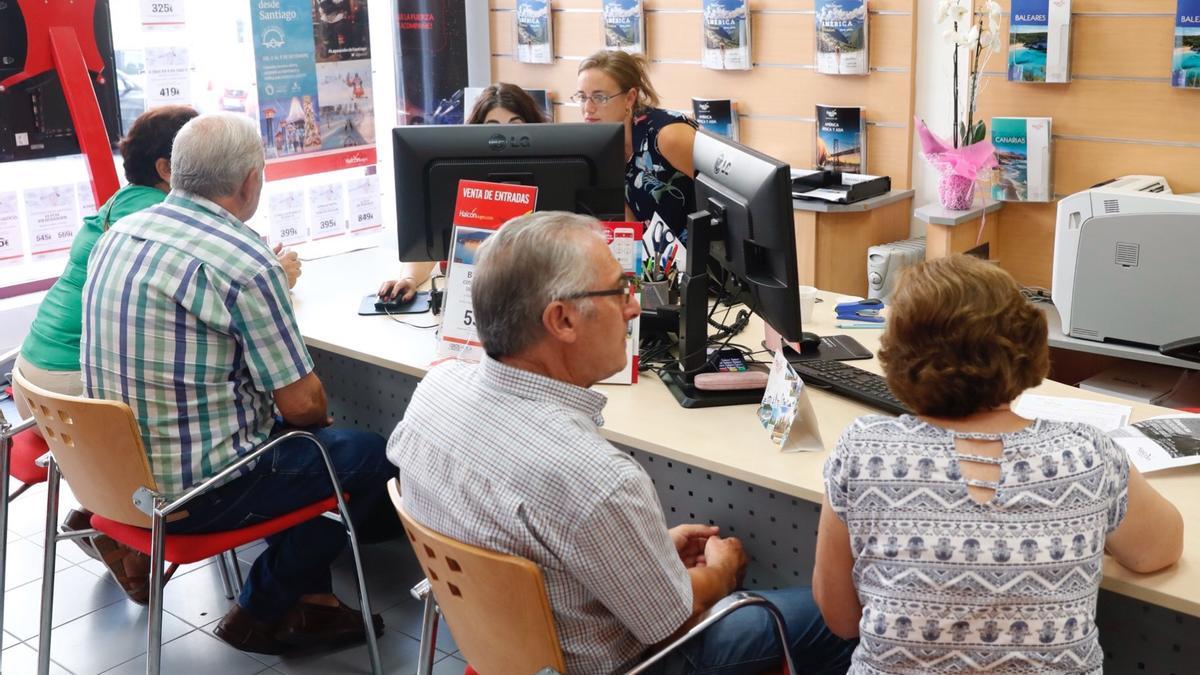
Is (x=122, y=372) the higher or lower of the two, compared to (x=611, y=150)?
lower

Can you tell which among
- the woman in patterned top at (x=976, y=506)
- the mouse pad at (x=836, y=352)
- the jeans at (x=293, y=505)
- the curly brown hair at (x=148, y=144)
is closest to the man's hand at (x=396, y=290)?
the jeans at (x=293, y=505)

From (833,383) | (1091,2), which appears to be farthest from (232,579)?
(1091,2)

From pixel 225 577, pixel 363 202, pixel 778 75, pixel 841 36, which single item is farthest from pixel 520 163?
pixel 363 202

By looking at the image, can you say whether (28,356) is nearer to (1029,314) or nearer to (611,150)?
(611,150)

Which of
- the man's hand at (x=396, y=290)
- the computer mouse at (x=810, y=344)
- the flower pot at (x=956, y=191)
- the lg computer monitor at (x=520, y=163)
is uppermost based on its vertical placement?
the lg computer monitor at (x=520, y=163)

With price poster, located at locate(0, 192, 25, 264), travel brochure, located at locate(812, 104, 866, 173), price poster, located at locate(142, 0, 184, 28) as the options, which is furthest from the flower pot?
price poster, located at locate(0, 192, 25, 264)

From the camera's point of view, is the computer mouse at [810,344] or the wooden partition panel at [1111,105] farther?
the wooden partition panel at [1111,105]

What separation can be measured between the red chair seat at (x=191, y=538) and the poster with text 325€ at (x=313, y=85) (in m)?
2.60

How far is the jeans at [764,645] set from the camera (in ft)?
5.59

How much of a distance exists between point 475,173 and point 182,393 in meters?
0.86

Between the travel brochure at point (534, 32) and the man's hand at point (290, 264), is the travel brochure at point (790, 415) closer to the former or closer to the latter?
the man's hand at point (290, 264)

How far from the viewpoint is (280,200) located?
4.91 m

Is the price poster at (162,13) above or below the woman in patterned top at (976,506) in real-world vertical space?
above

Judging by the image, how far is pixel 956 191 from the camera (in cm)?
377
